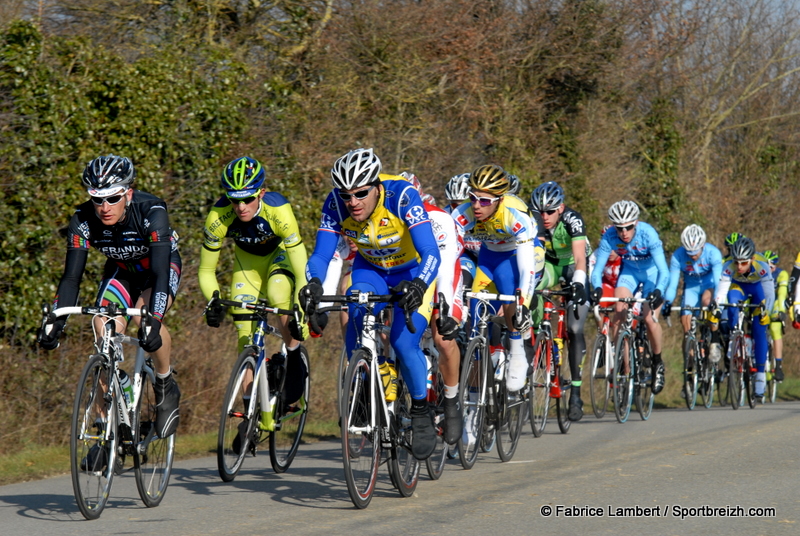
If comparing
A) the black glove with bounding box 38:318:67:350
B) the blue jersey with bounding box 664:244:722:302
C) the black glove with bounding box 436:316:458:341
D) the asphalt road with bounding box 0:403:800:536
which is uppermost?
the blue jersey with bounding box 664:244:722:302

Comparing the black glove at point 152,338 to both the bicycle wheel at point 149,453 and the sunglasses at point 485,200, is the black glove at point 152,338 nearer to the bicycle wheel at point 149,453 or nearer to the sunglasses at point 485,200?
the bicycle wheel at point 149,453

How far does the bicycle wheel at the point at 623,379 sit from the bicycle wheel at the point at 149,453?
20.6 feet

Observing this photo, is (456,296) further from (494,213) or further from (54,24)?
(54,24)

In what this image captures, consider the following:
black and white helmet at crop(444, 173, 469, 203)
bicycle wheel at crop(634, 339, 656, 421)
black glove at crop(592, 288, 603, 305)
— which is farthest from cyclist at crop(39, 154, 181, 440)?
bicycle wheel at crop(634, 339, 656, 421)

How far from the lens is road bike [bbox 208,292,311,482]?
727 centimetres

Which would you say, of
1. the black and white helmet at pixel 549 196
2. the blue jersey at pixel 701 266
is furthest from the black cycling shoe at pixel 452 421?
the blue jersey at pixel 701 266

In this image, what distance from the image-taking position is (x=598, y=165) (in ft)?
73.4

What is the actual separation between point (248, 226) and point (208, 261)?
40 centimetres

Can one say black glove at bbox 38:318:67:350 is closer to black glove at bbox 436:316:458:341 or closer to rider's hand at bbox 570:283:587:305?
black glove at bbox 436:316:458:341

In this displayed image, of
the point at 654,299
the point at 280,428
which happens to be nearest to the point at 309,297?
the point at 280,428

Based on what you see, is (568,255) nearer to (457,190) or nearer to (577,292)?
(577,292)

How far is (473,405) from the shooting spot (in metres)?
8.06

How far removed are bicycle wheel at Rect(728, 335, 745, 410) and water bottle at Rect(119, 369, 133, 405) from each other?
1007 cm

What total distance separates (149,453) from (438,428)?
1.99 metres
